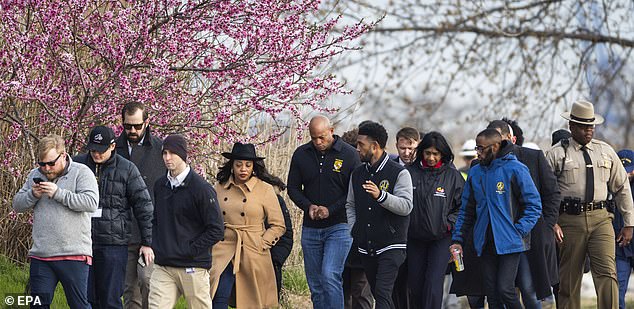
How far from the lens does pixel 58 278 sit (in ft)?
26.3

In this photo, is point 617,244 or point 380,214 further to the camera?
point 617,244

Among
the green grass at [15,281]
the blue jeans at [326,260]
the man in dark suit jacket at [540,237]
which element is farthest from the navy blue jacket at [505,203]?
the green grass at [15,281]

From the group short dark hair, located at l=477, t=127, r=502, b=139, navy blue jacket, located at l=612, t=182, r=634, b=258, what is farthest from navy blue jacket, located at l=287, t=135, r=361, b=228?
navy blue jacket, located at l=612, t=182, r=634, b=258

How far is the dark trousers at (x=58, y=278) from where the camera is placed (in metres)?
7.89

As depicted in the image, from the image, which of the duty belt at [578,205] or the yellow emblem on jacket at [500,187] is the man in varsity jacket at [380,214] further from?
the duty belt at [578,205]

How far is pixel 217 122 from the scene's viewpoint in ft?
34.2

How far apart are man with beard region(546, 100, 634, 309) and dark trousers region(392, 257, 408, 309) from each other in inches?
59.5

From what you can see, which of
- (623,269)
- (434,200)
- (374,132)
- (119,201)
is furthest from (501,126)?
(119,201)

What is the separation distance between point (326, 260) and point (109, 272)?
6.17 ft

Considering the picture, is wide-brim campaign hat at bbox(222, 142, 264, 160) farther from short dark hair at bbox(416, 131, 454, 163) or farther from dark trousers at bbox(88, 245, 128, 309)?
short dark hair at bbox(416, 131, 454, 163)

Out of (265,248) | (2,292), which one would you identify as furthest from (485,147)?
(2,292)

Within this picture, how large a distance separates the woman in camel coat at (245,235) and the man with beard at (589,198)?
270cm

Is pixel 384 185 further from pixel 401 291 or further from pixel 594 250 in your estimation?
pixel 594 250

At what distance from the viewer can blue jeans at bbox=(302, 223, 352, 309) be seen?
920 cm
